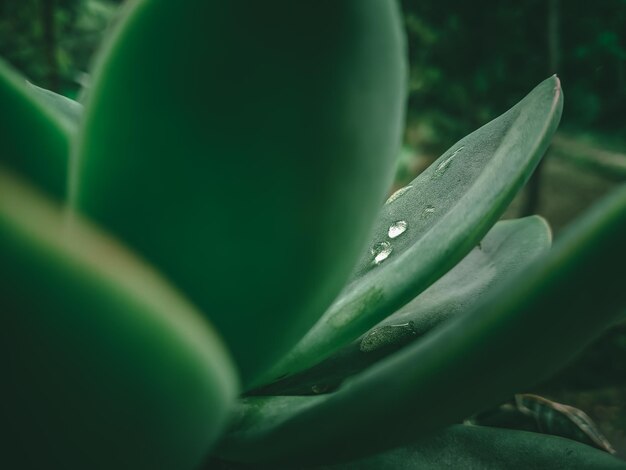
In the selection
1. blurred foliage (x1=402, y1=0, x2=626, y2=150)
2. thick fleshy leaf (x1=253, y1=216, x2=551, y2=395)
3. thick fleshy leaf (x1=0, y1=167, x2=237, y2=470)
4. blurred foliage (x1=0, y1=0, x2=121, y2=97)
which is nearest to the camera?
thick fleshy leaf (x1=0, y1=167, x2=237, y2=470)

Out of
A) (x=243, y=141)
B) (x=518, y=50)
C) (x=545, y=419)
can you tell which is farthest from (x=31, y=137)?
(x=518, y=50)

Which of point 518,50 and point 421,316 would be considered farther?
point 518,50

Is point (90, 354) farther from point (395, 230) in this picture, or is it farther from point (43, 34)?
point (43, 34)

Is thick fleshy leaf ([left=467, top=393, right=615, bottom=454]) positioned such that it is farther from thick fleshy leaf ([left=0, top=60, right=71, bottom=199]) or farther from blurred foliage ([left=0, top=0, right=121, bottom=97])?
blurred foliage ([left=0, top=0, right=121, bottom=97])

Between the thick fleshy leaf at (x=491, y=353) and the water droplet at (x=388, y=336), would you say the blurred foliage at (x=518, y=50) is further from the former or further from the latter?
the thick fleshy leaf at (x=491, y=353)

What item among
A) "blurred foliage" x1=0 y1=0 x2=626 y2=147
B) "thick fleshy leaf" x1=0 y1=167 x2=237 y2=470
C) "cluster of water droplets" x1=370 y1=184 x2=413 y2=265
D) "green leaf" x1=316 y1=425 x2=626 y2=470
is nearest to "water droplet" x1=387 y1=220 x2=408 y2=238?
"cluster of water droplets" x1=370 y1=184 x2=413 y2=265

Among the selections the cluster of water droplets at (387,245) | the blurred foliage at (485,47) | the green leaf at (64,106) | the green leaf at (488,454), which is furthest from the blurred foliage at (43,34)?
the green leaf at (488,454)

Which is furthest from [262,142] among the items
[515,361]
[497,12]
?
[497,12]
